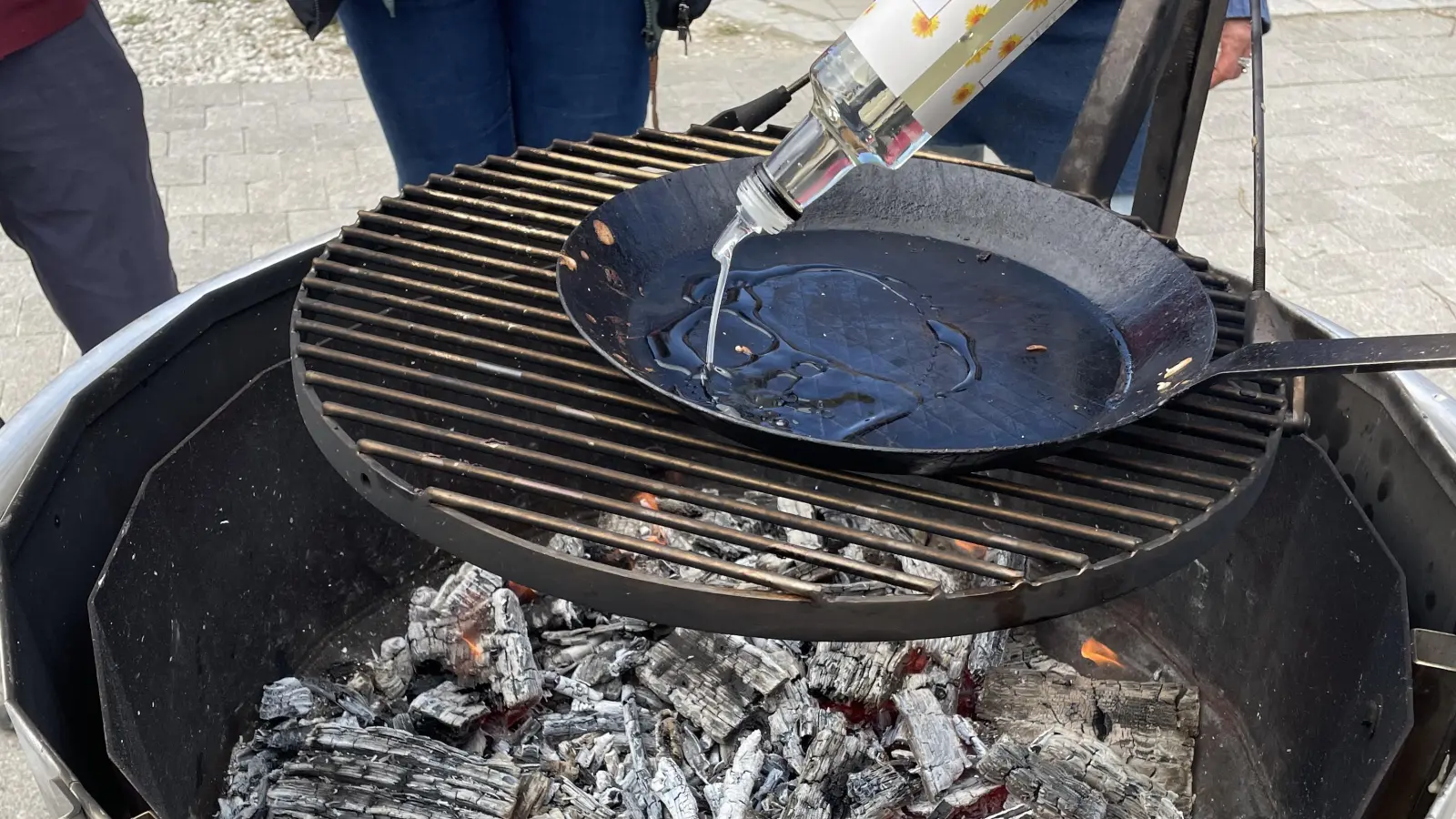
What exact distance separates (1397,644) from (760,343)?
855mm

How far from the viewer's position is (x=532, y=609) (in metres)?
1.96

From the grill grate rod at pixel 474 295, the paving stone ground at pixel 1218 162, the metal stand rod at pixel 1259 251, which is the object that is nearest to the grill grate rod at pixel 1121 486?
the metal stand rod at pixel 1259 251

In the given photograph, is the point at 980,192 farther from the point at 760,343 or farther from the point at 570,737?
the point at 570,737

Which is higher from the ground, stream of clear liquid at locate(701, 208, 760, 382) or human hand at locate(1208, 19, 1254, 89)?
human hand at locate(1208, 19, 1254, 89)

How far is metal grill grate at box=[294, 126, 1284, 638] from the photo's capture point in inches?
40.5

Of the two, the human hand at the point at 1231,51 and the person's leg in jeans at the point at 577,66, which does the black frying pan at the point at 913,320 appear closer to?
the human hand at the point at 1231,51

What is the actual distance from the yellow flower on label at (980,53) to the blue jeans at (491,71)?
1697 mm

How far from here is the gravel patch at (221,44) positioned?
4871mm

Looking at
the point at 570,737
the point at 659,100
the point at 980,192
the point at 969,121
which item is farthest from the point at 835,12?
the point at 570,737

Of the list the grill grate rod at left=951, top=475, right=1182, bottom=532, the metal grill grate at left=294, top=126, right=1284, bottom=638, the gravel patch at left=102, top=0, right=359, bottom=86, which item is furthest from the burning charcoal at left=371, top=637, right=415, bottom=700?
the gravel patch at left=102, top=0, right=359, bottom=86

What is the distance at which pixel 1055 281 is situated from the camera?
4.99 ft

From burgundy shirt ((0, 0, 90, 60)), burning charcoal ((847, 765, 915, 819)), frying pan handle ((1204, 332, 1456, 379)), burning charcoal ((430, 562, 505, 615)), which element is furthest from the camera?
burgundy shirt ((0, 0, 90, 60))

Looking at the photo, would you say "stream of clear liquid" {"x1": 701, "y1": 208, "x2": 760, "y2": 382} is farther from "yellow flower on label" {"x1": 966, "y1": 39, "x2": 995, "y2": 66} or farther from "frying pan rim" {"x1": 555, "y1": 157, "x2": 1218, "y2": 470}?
"yellow flower on label" {"x1": 966, "y1": 39, "x2": 995, "y2": 66}

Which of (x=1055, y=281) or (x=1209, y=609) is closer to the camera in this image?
(x=1055, y=281)
